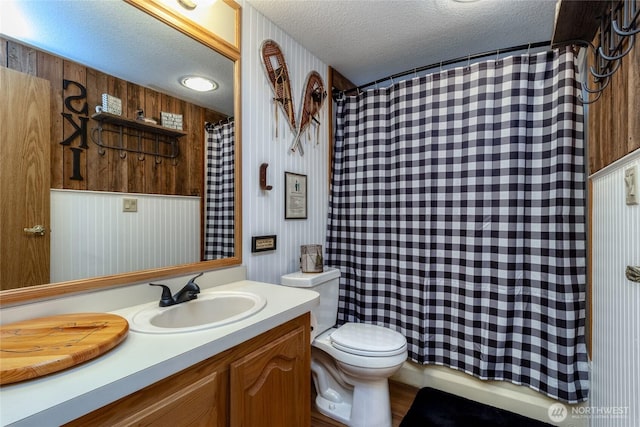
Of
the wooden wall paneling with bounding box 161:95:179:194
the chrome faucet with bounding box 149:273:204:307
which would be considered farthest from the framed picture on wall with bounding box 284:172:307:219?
the chrome faucet with bounding box 149:273:204:307

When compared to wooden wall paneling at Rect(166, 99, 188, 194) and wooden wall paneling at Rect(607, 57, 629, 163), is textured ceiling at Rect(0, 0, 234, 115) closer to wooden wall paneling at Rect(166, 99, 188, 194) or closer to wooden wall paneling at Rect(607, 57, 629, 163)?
wooden wall paneling at Rect(166, 99, 188, 194)

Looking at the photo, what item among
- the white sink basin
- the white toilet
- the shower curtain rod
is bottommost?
the white toilet

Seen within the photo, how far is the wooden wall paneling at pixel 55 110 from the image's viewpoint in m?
0.94

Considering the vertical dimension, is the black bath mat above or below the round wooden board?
below

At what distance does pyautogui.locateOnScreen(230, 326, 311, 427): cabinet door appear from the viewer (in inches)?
35.3

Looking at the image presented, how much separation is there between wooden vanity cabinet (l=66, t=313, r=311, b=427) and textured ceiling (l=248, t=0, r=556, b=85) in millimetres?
1572

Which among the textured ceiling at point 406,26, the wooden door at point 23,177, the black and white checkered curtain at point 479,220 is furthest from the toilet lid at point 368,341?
the textured ceiling at point 406,26

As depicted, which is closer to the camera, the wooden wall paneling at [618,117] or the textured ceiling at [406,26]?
the wooden wall paneling at [618,117]

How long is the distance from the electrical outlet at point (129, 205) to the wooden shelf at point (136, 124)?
0.94ft

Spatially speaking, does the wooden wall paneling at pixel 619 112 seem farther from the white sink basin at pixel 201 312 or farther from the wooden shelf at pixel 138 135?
the wooden shelf at pixel 138 135

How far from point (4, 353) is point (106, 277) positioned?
405mm

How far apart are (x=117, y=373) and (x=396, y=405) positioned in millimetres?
1633

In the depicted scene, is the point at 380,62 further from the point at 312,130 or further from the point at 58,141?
the point at 58,141

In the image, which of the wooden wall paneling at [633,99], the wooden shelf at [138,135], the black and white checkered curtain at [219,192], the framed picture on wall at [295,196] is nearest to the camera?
the wooden wall paneling at [633,99]
